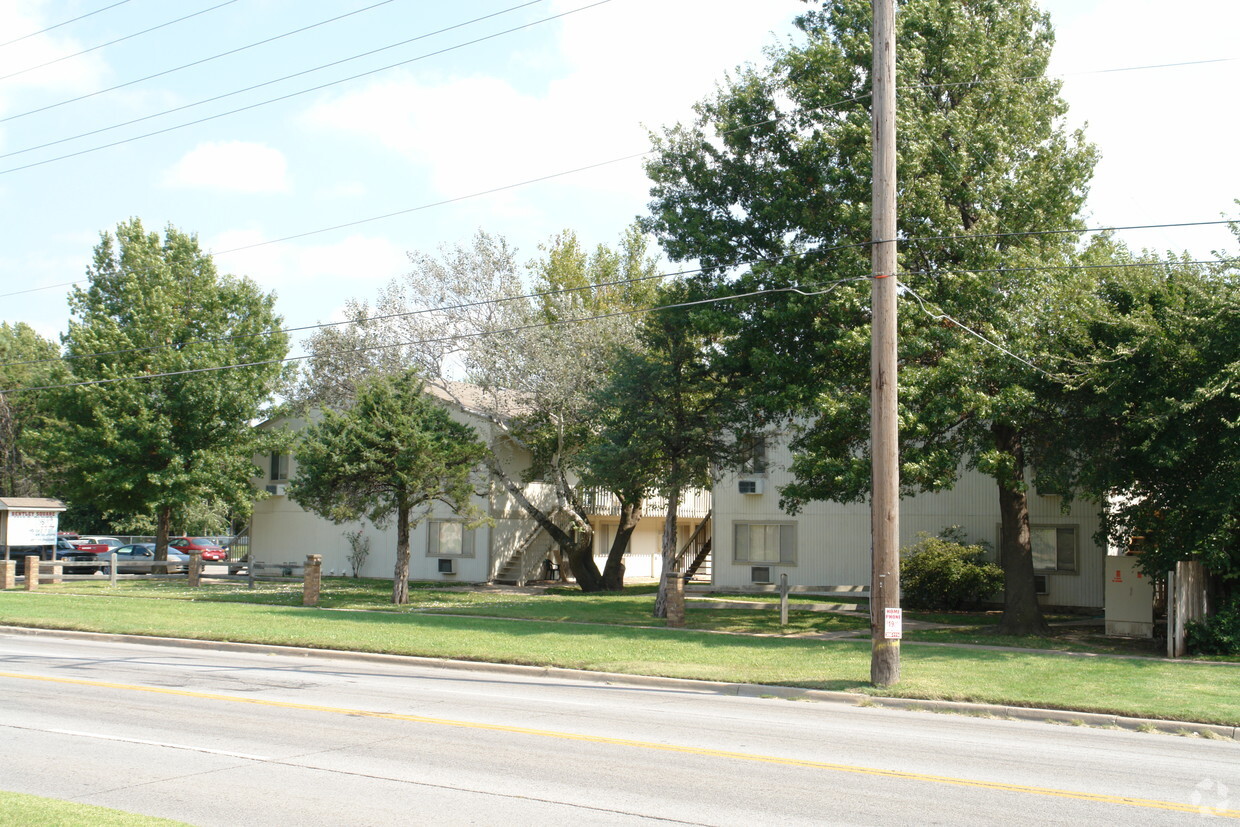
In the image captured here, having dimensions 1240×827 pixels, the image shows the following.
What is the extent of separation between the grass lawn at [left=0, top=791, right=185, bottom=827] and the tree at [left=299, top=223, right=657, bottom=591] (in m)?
22.3

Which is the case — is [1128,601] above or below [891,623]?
below

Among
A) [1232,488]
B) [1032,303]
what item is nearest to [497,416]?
[1032,303]

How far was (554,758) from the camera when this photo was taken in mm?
9188

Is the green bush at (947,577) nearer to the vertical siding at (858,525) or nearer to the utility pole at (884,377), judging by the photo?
the vertical siding at (858,525)

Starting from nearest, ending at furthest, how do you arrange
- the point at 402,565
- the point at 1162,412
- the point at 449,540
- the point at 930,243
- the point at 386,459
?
the point at 1162,412
the point at 930,243
the point at 386,459
the point at 402,565
the point at 449,540

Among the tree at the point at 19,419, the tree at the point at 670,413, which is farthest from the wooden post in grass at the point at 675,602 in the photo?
the tree at the point at 19,419

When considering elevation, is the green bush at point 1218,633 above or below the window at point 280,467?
below

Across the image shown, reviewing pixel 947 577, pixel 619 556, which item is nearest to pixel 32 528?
pixel 619 556

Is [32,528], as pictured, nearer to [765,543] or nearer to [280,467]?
[280,467]

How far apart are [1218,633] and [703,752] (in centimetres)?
1241

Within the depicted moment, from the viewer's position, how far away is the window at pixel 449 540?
37312mm

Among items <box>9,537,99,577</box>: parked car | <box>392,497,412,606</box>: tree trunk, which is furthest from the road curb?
<box>9,537,99,577</box>: parked car

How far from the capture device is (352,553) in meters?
40.3

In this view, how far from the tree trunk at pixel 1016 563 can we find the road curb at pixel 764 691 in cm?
852
